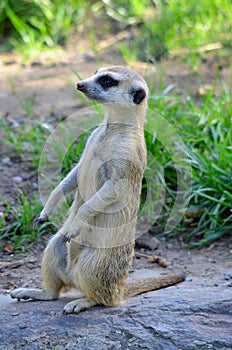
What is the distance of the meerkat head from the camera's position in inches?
129

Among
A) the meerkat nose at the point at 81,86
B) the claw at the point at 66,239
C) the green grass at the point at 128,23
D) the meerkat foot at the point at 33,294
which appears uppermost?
the meerkat nose at the point at 81,86

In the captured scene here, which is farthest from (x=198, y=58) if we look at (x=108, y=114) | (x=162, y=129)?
(x=108, y=114)

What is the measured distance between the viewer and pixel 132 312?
10.8 feet

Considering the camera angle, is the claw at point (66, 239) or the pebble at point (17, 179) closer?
the claw at point (66, 239)

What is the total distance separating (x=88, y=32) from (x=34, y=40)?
712 millimetres

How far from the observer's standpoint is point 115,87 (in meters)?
3.34

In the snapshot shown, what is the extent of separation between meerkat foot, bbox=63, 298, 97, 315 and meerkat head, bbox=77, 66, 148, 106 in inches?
37.9

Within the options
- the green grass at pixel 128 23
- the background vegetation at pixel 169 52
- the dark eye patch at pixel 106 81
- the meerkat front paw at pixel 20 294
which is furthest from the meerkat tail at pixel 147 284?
the green grass at pixel 128 23

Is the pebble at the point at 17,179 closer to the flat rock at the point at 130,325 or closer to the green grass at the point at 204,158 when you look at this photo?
the green grass at the point at 204,158

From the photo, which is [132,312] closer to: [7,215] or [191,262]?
[191,262]

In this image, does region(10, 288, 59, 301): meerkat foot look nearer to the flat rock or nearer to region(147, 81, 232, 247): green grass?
the flat rock

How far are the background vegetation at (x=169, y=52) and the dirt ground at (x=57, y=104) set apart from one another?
0.12 meters

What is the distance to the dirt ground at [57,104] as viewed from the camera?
425 cm

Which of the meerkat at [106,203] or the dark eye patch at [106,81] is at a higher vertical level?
the dark eye patch at [106,81]
